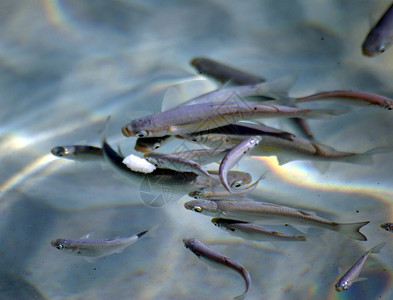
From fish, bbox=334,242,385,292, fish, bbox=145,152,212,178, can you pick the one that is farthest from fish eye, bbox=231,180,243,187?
fish, bbox=334,242,385,292

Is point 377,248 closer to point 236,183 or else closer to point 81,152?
point 236,183

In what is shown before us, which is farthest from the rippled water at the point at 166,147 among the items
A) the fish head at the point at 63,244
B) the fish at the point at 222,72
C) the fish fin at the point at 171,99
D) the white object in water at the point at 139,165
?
the white object in water at the point at 139,165

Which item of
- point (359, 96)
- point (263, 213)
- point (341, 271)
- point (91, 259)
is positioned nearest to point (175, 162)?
point (263, 213)

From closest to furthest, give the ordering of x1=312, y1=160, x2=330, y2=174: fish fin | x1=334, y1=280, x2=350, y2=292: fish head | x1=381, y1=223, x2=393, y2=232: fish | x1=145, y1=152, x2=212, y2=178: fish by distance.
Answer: x1=145, y1=152, x2=212, y2=178: fish < x1=334, y1=280, x2=350, y2=292: fish head < x1=381, y1=223, x2=393, y2=232: fish < x1=312, y1=160, x2=330, y2=174: fish fin

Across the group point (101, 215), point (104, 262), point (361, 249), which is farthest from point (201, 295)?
point (361, 249)

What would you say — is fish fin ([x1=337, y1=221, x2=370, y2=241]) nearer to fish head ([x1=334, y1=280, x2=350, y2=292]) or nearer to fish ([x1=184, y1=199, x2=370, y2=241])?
fish ([x1=184, y1=199, x2=370, y2=241])

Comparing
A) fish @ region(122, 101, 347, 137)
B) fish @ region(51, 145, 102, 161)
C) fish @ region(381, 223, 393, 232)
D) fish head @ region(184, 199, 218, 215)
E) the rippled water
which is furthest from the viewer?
fish @ region(51, 145, 102, 161)

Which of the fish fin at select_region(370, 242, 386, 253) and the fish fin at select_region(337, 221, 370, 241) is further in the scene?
the fish fin at select_region(370, 242, 386, 253)
